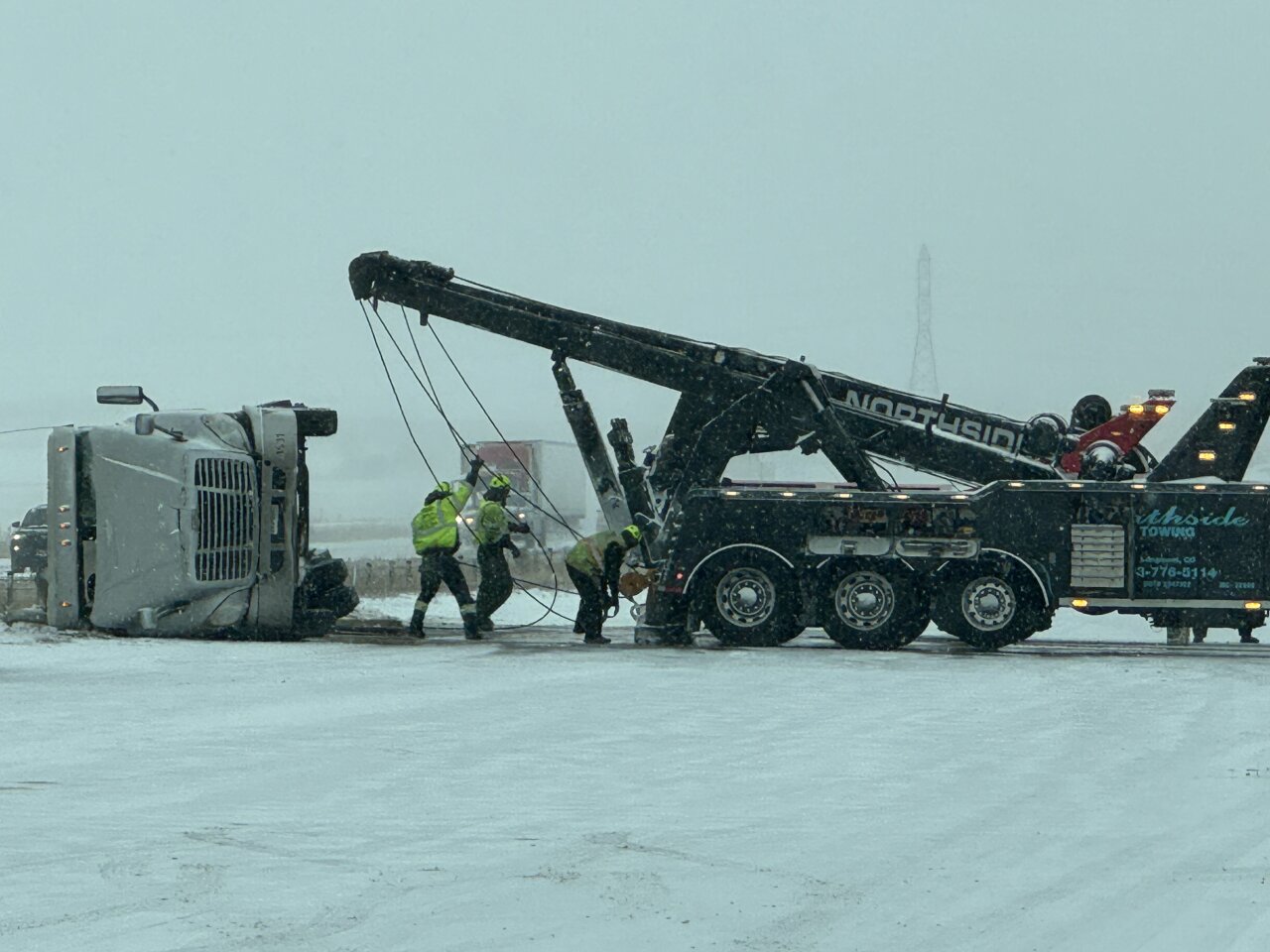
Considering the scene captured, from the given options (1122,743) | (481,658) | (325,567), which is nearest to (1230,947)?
(1122,743)

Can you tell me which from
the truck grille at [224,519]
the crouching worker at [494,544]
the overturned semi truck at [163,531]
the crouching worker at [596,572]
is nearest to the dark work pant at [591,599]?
the crouching worker at [596,572]

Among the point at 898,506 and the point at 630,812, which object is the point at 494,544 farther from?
the point at 630,812

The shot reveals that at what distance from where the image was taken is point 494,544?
1844 centimetres

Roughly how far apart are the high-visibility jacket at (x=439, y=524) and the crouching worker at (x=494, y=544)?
0.90 feet

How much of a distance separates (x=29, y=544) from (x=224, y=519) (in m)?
11.9

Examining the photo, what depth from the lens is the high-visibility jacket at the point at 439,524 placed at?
1858 centimetres

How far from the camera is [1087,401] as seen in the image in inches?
731

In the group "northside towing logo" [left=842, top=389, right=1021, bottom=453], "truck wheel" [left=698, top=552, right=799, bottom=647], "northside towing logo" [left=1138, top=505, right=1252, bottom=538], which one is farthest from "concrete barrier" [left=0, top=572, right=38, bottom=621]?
"northside towing logo" [left=1138, top=505, right=1252, bottom=538]

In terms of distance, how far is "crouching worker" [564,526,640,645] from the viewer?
1853 centimetres

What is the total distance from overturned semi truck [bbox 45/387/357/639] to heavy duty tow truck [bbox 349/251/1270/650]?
10.2ft

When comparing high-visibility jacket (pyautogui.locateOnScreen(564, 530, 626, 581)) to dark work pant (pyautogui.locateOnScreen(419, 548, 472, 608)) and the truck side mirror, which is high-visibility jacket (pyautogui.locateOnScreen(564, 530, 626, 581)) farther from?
the truck side mirror

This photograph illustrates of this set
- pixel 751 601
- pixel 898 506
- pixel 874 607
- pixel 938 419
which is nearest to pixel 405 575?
pixel 751 601

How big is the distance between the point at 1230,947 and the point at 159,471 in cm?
1358

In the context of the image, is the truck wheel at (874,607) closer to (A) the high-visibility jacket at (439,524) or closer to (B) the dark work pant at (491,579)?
(B) the dark work pant at (491,579)
